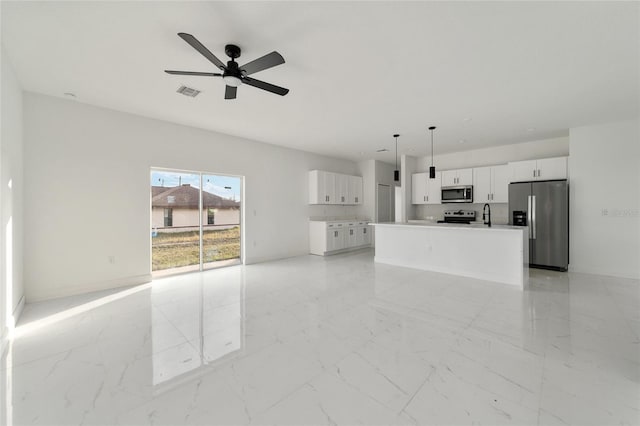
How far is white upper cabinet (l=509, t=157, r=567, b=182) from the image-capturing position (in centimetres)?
529

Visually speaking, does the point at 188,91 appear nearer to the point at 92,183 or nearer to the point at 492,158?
the point at 92,183

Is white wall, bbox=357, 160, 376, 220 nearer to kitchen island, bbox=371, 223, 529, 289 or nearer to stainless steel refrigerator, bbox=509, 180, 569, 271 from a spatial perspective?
kitchen island, bbox=371, 223, 529, 289

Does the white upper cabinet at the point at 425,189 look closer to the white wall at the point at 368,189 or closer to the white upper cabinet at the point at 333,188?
the white wall at the point at 368,189

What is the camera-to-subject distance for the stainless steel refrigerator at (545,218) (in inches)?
199

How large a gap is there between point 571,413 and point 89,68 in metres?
5.09


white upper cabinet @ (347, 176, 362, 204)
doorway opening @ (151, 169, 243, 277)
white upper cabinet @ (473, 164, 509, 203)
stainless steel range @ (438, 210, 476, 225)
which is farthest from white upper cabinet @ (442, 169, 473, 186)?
doorway opening @ (151, 169, 243, 277)

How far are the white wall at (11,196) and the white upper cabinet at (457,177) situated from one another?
25.4 ft

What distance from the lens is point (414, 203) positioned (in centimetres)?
754

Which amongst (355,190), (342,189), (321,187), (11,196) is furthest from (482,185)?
(11,196)

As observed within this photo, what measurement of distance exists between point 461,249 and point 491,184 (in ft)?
8.20

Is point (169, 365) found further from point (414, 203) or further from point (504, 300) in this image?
point (414, 203)

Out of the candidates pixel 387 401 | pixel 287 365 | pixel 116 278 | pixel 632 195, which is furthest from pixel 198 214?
pixel 632 195

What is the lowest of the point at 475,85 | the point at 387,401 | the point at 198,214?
the point at 387,401

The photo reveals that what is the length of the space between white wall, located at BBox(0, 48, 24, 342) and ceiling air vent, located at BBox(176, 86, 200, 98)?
152 cm
